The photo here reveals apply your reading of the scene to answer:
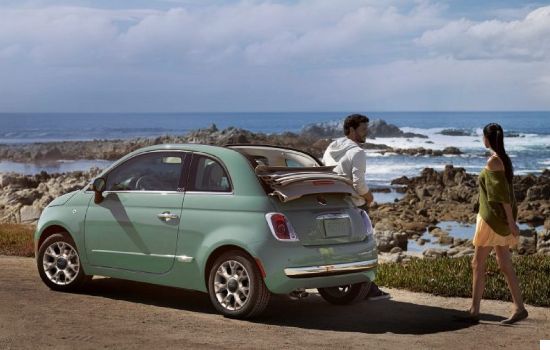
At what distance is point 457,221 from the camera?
3562cm

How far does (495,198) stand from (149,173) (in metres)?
3.72

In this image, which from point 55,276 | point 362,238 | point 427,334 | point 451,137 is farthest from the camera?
point 451,137

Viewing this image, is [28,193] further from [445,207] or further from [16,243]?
[16,243]

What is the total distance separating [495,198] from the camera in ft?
31.4

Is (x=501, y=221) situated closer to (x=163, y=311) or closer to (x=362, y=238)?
(x=362, y=238)

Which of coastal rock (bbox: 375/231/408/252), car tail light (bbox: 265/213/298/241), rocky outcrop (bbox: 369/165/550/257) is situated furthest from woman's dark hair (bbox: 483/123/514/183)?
rocky outcrop (bbox: 369/165/550/257)

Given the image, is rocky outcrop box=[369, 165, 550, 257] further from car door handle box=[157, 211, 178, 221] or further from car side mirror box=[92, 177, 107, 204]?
car door handle box=[157, 211, 178, 221]

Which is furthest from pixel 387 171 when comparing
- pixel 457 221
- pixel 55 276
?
pixel 55 276

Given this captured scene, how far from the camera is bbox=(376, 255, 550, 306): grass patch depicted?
38.1 ft

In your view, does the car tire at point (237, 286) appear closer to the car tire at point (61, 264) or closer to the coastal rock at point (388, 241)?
the car tire at point (61, 264)

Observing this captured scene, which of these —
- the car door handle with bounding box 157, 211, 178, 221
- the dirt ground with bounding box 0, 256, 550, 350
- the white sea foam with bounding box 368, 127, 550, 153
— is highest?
the car door handle with bounding box 157, 211, 178, 221

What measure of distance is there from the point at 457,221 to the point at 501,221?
26.4 meters

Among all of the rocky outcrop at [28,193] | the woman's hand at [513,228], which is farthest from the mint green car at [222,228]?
the rocky outcrop at [28,193]

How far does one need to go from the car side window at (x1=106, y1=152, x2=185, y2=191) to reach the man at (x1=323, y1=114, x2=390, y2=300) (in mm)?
1681
